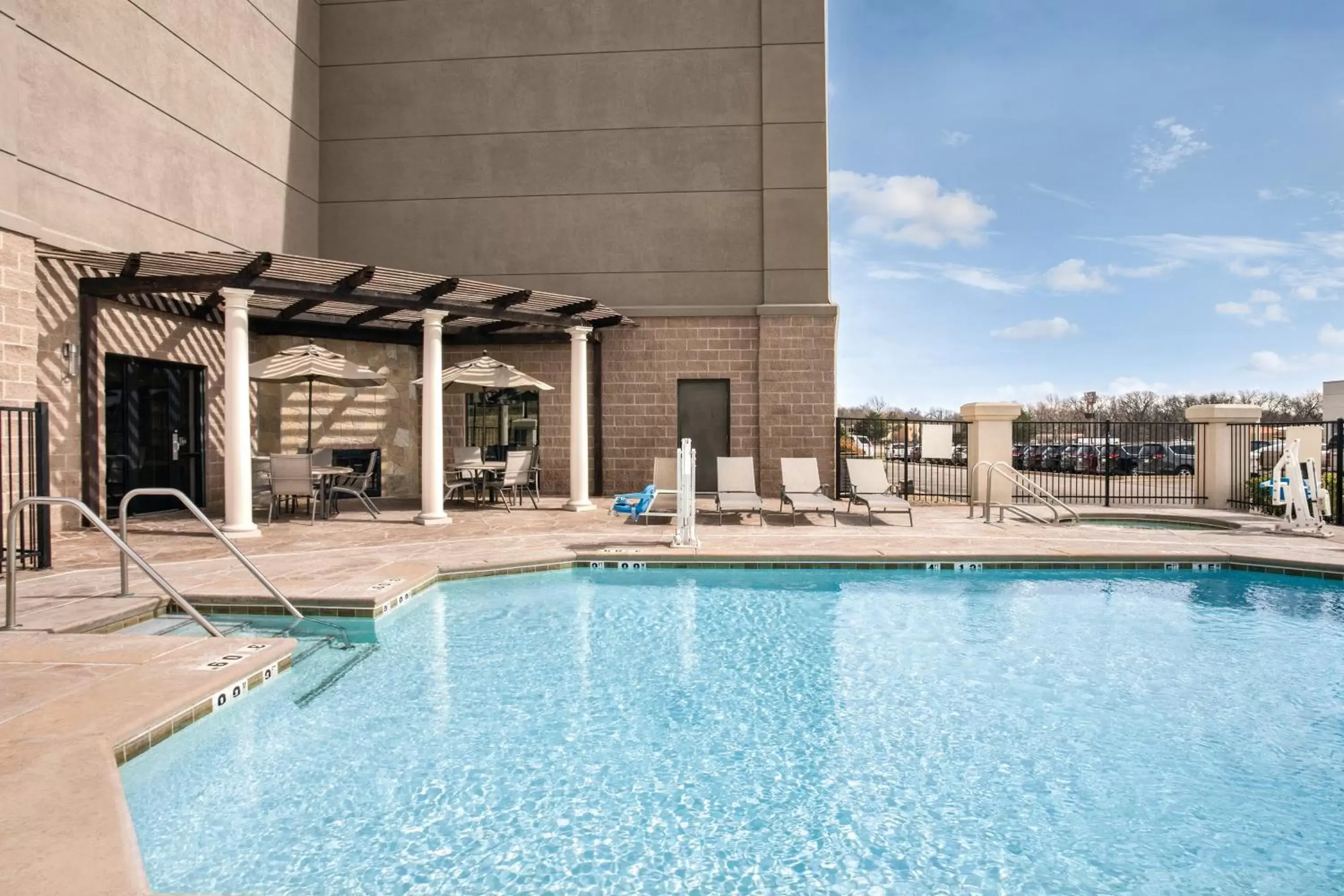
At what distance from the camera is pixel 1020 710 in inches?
172

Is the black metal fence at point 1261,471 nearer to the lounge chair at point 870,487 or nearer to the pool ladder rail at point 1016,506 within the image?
the pool ladder rail at point 1016,506

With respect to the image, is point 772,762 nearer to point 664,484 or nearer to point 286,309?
point 664,484

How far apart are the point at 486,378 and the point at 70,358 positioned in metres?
5.22

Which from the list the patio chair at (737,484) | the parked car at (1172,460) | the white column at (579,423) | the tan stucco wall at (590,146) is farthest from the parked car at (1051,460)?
the white column at (579,423)

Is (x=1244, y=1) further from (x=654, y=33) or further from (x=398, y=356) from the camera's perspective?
(x=398, y=356)

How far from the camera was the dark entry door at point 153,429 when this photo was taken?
10172 millimetres

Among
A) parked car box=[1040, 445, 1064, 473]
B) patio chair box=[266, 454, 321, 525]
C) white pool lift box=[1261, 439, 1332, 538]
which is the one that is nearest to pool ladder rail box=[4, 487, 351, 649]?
patio chair box=[266, 454, 321, 525]

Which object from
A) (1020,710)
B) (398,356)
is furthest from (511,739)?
(398,356)

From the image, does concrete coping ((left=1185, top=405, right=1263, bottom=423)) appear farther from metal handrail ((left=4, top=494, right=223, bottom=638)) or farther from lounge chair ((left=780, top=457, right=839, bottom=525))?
metal handrail ((left=4, top=494, right=223, bottom=638))

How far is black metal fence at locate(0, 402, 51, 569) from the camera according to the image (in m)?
6.52

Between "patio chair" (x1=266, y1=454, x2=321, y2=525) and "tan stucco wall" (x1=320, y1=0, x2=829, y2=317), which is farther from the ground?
"tan stucco wall" (x1=320, y1=0, x2=829, y2=317)

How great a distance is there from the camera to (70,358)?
9.20 meters

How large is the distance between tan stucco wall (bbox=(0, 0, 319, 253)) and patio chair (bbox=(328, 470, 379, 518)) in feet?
13.5

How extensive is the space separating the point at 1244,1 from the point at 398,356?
19.8m
